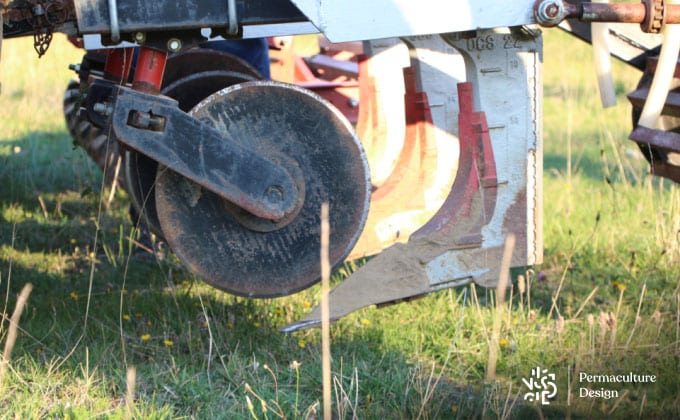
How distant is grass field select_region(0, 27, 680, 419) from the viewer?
3211 millimetres

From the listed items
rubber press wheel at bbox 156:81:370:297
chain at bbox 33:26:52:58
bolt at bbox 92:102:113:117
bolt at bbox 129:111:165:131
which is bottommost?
rubber press wheel at bbox 156:81:370:297

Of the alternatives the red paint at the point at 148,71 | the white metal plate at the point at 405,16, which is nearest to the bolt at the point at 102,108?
the red paint at the point at 148,71

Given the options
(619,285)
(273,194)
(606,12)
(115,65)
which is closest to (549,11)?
(606,12)

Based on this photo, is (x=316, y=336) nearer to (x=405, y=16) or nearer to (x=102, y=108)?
(x=102, y=108)

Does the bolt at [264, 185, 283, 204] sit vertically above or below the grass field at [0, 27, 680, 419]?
above

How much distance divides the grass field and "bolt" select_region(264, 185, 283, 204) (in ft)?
1.81

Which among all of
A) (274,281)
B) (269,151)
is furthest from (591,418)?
(269,151)

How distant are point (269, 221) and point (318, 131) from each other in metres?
0.35

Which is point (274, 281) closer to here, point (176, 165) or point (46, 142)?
point (176, 165)

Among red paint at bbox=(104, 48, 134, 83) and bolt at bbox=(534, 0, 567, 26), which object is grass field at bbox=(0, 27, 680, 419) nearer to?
red paint at bbox=(104, 48, 134, 83)

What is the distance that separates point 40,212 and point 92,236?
0.60m

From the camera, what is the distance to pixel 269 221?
3104 millimetres

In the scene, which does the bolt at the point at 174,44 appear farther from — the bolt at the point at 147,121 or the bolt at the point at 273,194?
the bolt at the point at 273,194

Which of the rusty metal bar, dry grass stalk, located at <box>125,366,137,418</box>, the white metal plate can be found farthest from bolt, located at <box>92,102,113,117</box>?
the rusty metal bar
